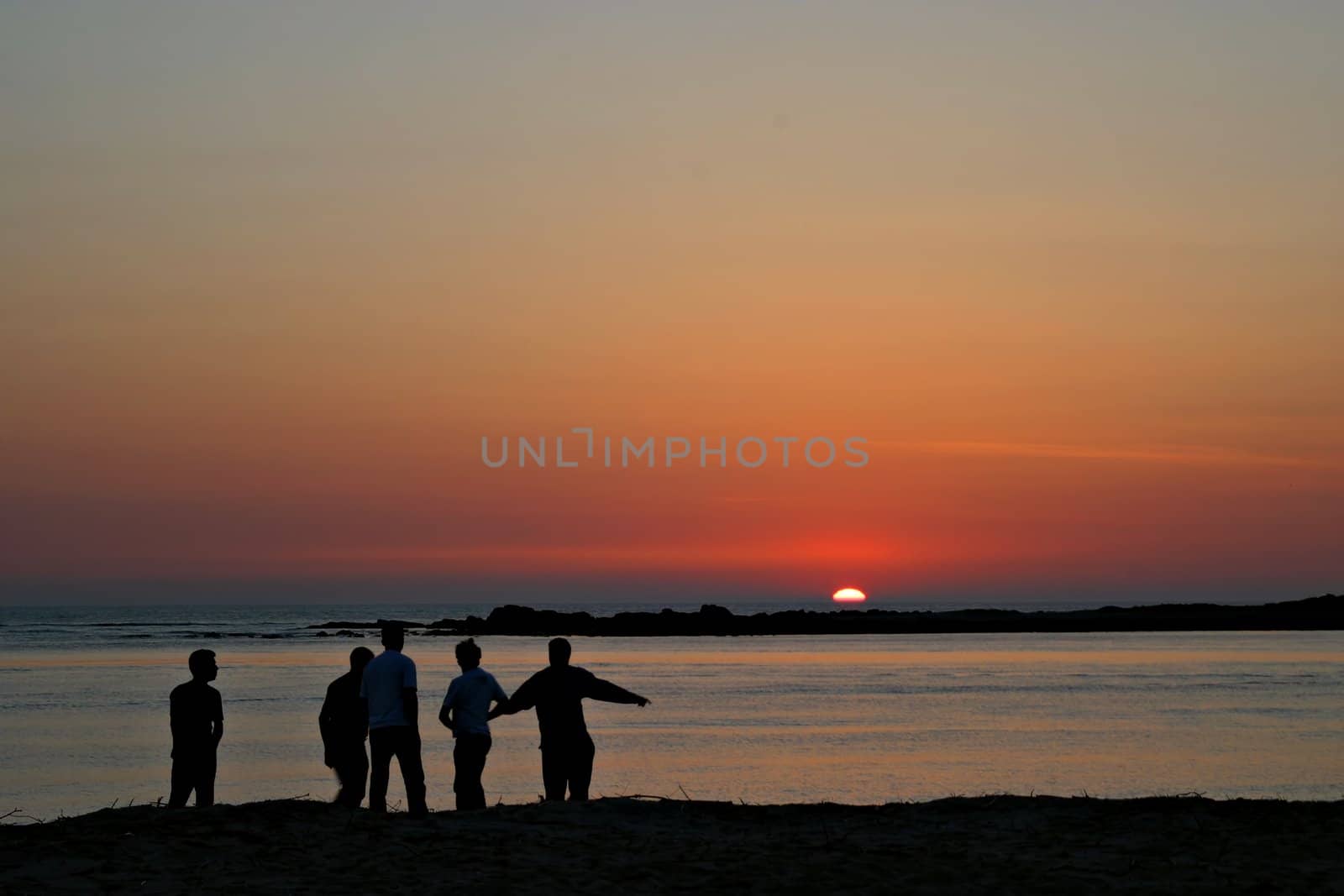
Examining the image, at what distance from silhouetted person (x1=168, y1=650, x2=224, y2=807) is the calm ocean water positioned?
20.3 ft

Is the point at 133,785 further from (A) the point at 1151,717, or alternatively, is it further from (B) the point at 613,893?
(A) the point at 1151,717

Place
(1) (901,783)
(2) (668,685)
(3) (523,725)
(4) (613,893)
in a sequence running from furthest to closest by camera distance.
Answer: (2) (668,685) → (3) (523,725) → (1) (901,783) → (4) (613,893)

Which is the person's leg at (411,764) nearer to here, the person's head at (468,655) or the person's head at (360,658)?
the person's head at (468,655)

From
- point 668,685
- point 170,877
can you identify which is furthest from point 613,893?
point 668,685

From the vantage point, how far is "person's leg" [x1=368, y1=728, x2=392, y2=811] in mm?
11742

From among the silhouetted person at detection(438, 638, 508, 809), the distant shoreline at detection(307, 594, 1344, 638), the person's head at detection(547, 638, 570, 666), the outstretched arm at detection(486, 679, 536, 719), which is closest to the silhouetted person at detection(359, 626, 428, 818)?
the silhouetted person at detection(438, 638, 508, 809)

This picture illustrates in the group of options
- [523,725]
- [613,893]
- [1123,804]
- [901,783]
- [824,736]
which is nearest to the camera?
[613,893]

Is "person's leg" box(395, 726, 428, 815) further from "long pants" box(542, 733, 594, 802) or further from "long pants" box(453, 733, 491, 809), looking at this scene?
"long pants" box(542, 733, 594, 802)

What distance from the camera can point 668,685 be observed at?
4031 centimetres

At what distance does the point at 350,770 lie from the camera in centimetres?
1256

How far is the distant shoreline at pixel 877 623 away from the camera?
3506 inches

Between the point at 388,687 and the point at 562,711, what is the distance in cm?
148

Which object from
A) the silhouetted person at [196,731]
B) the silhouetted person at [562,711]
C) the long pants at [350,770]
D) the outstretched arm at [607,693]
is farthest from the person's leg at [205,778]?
the outstretched arm at [607,693]

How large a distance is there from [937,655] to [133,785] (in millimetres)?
43764
